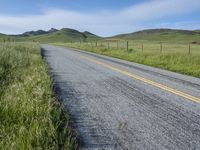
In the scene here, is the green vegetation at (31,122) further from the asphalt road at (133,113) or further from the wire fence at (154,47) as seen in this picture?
the wire fence at (154,47)

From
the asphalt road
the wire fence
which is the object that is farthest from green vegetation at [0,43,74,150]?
the wire fence

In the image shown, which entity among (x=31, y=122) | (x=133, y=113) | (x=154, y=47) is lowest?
(x=154, y=47)

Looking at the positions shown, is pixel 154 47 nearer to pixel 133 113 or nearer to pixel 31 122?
pixel 133 113

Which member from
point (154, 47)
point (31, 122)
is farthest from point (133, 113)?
point (154, 47)

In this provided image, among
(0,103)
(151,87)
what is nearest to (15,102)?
(0,103)

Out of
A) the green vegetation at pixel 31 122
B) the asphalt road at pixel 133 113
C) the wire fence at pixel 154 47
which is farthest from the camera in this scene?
the wire fence at pixel 154 47

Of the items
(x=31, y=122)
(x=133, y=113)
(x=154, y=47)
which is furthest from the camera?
(x=154, y=47)

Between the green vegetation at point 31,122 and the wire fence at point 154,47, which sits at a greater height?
the green vegetation at point 31,122

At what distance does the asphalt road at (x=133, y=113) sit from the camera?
17.4 ft

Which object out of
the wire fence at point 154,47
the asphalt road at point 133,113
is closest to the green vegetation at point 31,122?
the asphalt road at point 133,113

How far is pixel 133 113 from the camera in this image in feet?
23.3

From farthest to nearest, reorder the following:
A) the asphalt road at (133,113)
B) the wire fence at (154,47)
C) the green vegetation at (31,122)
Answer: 1. the wire fence at (154,47)
2. the asphalt road at (133,113)
3. the green vegetation at (31,122)

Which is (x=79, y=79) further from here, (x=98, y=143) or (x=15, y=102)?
(x=98, y=143)

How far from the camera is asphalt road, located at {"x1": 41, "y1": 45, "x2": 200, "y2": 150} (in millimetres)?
5301
